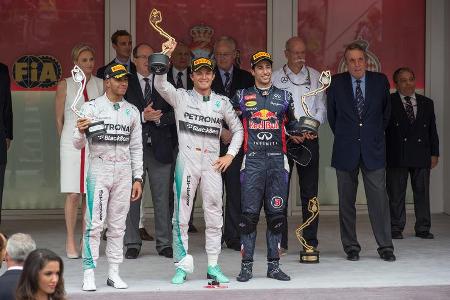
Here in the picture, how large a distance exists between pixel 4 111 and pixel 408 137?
13.2 feet

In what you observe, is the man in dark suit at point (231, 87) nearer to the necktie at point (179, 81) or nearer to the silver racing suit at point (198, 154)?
the necktie at point (179, 81)

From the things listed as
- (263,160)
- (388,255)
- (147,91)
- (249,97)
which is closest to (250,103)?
(249,97)

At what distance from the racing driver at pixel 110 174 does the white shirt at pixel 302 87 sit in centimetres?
195

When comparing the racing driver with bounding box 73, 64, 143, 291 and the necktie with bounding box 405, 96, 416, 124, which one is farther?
the necktie with bounding box 405, 96, 416, 124

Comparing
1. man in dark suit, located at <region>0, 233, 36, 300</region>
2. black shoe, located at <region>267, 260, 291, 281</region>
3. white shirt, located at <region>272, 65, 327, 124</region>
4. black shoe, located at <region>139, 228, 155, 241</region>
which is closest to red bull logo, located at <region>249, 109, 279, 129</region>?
black shoe, located at <region>267, 260, 291, 281</region>

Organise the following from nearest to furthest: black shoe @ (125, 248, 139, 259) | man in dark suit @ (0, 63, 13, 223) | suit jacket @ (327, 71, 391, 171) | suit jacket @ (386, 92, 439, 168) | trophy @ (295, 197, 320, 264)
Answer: trophy @ (295, 197, 320, 264), suit jacket @ (327, 71, 391, 171), black shoe @ (125, 248, 139, 259), man in dark suit @ (0, 63, 13, 223), suit jacket @ (386, 92, 439, 168)

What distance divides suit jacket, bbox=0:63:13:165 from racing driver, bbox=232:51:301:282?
292 centimetres

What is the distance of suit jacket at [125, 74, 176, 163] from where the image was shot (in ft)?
36.4

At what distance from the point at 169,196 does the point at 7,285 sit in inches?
192

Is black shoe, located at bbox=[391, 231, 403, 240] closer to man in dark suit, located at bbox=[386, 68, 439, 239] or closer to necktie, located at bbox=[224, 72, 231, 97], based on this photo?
man in dark suit, located at bbox=[386, 68, 439, 239]

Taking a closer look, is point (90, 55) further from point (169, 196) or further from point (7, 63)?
point (7, 63)

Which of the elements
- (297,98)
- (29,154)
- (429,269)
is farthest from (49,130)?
(429,269)

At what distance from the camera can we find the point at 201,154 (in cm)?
1001

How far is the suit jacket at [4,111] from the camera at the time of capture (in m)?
12.1
